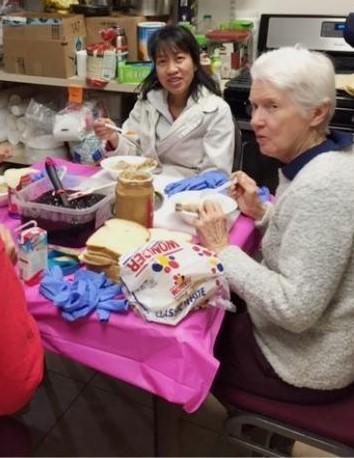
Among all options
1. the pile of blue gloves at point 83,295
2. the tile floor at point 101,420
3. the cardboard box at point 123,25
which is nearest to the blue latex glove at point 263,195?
the pile of blue gloves at point 83,295

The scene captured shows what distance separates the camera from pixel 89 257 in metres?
1.11

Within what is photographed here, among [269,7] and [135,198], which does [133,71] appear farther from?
[135,198]

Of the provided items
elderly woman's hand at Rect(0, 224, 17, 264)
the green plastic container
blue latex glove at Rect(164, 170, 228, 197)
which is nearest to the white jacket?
blue latex glove at Rect(164, 170, 228, 197)

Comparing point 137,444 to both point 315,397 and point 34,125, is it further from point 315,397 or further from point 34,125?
point 34,125

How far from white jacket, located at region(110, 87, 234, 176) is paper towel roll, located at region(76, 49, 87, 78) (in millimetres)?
681

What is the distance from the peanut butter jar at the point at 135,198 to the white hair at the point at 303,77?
0.39 m

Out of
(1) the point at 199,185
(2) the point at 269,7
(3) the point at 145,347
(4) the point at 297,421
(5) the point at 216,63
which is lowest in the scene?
(4) the point at 297,421

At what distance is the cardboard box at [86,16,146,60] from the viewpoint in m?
2.53

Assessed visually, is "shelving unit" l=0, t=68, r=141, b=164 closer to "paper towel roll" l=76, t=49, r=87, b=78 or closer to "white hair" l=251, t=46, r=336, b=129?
"paper towel roll" l=76, t=49, r=87, b=78

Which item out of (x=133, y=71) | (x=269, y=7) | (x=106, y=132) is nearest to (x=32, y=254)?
(x=106, y=132)

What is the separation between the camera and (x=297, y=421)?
1.12 m

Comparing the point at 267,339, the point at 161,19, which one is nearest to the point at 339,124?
the point at 161,19

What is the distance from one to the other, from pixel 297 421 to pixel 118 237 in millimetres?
589

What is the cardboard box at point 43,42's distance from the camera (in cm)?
254
